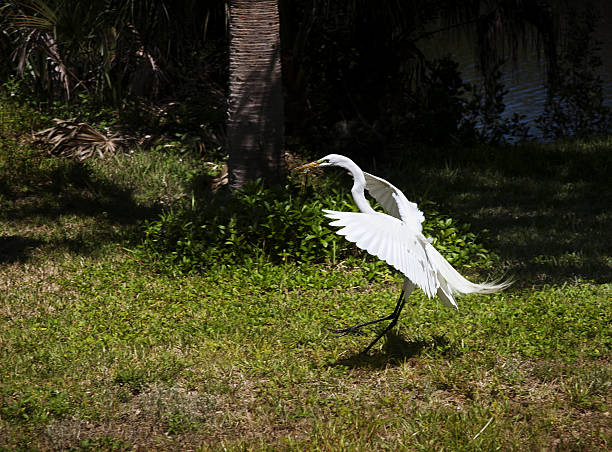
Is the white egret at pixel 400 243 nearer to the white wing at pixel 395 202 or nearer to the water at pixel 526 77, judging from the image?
the white wing at pixel 395 202

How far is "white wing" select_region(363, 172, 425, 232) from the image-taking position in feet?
14.5

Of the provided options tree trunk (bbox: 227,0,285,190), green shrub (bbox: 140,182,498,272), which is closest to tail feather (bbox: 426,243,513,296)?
green shrub (bbox: 140,182,498,272)

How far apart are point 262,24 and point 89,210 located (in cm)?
282

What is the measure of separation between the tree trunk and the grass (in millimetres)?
1403

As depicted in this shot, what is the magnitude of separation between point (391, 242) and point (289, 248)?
2.38 m

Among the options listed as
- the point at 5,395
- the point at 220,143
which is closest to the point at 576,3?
the point at 220,143

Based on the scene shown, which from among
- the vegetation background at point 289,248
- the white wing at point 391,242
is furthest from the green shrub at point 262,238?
the white wing at point 391,242

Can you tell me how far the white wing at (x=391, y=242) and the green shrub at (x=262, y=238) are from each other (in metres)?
2.03

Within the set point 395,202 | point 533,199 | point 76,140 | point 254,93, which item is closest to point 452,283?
point 395,202

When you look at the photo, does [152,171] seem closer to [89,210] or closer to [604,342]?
[89,210]

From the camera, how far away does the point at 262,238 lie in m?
6.22

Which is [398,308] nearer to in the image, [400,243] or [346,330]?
[346,330]

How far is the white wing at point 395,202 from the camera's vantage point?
14.5 feet

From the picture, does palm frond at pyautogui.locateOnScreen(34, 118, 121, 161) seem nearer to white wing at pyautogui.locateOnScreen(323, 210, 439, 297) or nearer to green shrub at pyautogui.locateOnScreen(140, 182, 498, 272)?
green shrub at pyautogui.locateOnScreen(140, 182, 498, 272)
